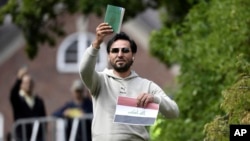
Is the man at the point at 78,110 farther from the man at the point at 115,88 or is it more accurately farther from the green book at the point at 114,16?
the green book at the point at 114,16

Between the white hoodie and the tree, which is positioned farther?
the tree

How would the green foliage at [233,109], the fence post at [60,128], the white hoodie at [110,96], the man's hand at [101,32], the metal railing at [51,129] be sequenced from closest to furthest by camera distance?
the man's hand at [101,32] < the white hoodie at [110,96] < the green foliage at [233,109] < the metal railing at [51,129] < the fence post at [60,128]

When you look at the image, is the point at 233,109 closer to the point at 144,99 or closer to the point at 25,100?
the point at 144,99

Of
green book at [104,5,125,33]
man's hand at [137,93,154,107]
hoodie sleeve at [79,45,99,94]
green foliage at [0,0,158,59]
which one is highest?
green foliage at [0,0,158,59]

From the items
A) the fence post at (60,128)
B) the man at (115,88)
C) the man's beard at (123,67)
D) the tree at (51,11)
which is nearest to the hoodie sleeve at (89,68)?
the man at (115,88)

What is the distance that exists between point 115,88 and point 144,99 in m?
0.37

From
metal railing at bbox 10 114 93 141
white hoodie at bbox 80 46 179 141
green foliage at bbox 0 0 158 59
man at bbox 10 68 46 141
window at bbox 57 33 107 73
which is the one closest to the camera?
white hoodie at bbox 80 46 179 141

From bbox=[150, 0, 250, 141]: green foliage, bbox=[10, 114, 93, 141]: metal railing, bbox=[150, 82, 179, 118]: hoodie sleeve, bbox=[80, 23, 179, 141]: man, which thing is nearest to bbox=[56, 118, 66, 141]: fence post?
bbox=[10, 114, 93, 141]: metal railing

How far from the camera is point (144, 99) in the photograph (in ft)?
36.0

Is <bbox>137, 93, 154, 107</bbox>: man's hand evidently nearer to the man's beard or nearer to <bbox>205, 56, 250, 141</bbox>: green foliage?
the man's beard

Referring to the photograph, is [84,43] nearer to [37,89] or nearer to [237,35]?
[37,89]

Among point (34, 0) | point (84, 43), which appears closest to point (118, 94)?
point (34, 0)

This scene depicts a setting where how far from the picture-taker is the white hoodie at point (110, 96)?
1105 cm

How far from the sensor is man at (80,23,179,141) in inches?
434
